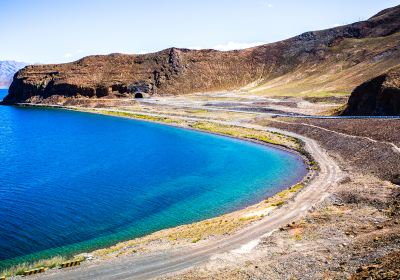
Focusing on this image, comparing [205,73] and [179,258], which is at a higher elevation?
[205,73]

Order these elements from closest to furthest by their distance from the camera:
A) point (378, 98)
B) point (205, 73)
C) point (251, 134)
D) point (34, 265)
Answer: point (34, 265)
point (378, 98)
point (251, 134)
point (205, 73)

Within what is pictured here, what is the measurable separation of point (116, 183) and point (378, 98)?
2294 inches

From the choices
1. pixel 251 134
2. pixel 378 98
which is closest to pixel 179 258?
pixel 251 134

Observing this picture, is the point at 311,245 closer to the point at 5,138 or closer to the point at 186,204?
the point at 186,204

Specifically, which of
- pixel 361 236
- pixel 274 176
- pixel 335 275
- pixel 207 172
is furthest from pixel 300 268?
pixel 207 172

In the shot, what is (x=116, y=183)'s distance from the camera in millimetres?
52469

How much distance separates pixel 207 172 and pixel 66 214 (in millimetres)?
24194

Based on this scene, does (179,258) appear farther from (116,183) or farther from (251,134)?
(251,134)

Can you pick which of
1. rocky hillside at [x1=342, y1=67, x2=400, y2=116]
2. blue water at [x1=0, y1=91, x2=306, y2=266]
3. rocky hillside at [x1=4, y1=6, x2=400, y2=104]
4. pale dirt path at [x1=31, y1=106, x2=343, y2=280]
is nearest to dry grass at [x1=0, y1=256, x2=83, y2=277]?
A: pale dirt path at [x1=31, y1=106, x2=343, y2=280]

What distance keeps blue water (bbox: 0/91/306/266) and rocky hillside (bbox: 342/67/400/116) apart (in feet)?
84.1

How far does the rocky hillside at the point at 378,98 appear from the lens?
7821cm

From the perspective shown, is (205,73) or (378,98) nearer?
(378,98)

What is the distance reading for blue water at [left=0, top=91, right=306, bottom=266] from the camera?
36.2 metres

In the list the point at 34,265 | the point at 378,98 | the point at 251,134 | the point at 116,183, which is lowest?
the point at 34,265
